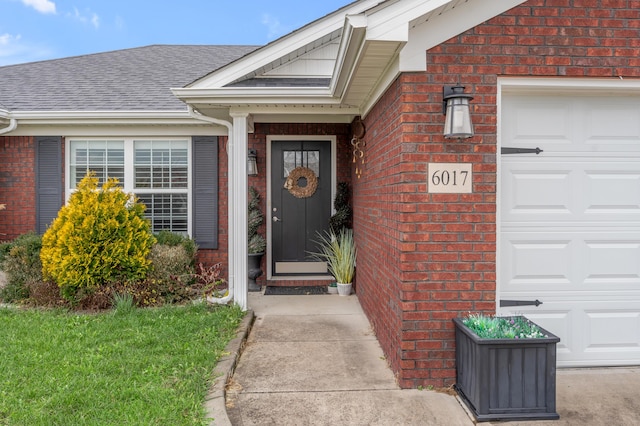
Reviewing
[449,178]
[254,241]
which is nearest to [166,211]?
[254,241]

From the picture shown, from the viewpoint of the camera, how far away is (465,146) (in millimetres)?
3096

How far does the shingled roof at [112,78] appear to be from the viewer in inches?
257

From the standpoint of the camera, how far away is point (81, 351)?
12.2 feet

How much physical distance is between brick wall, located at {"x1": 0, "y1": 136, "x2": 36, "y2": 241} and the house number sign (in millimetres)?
6335

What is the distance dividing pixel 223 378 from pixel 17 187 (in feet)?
18.1

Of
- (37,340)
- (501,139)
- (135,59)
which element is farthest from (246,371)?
(135,59)

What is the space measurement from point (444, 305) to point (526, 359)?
637 millimetres

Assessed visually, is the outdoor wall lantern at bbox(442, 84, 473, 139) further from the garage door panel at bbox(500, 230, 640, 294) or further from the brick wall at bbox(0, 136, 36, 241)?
the brick wall at bbox(0, 136, 36, 241)

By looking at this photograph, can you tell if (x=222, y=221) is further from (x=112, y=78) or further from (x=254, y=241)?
A: (x=112, y=78)

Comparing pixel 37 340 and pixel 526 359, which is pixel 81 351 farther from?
pixel 526 359

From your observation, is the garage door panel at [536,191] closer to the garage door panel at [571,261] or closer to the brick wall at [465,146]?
the garage door panel at [571,261]

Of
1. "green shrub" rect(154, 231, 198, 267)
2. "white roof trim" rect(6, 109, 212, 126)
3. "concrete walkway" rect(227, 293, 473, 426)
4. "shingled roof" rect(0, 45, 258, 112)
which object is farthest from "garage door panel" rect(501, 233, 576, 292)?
"shingled roof" rect(0, 45, 258, 112)

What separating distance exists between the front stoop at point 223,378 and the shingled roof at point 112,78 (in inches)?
150

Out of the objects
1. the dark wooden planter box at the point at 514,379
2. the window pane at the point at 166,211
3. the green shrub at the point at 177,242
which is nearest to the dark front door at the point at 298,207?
the green shrub at the point at 177,242
